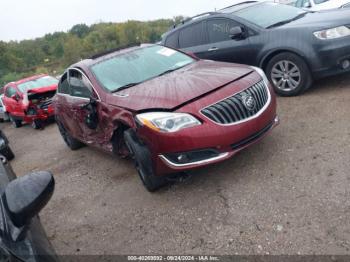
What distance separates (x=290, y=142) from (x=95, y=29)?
383 feet

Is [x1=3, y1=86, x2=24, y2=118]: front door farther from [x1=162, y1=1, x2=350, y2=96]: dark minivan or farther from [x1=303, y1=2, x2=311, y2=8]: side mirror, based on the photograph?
[x1=303, y1=2, x2=311, y2=8]: side mirror

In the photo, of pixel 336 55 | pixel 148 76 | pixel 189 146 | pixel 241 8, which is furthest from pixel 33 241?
pixel 241 8

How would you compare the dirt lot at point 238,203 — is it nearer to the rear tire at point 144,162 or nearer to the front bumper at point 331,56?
the rear tire at point 144,162

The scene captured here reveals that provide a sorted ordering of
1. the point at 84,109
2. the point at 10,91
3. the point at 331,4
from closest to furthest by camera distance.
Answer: the point at 84,109 < the point at 331,4 < the point at 10,91

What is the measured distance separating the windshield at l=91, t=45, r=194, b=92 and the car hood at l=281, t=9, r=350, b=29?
1989 mm

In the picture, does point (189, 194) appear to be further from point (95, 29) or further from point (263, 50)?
point (95, 29)

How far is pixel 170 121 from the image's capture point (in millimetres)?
3557

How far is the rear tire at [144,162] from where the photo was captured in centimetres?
379

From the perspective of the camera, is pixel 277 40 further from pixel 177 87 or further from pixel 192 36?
pixel 177 87

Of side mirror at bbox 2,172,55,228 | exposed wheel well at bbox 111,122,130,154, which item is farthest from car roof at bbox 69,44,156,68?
side mirror at bbox 2,172,55,228

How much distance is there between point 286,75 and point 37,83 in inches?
322

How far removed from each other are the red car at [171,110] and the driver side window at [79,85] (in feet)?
0.05

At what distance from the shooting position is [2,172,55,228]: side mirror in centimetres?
166

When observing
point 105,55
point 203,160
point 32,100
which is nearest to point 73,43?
point 32,100
